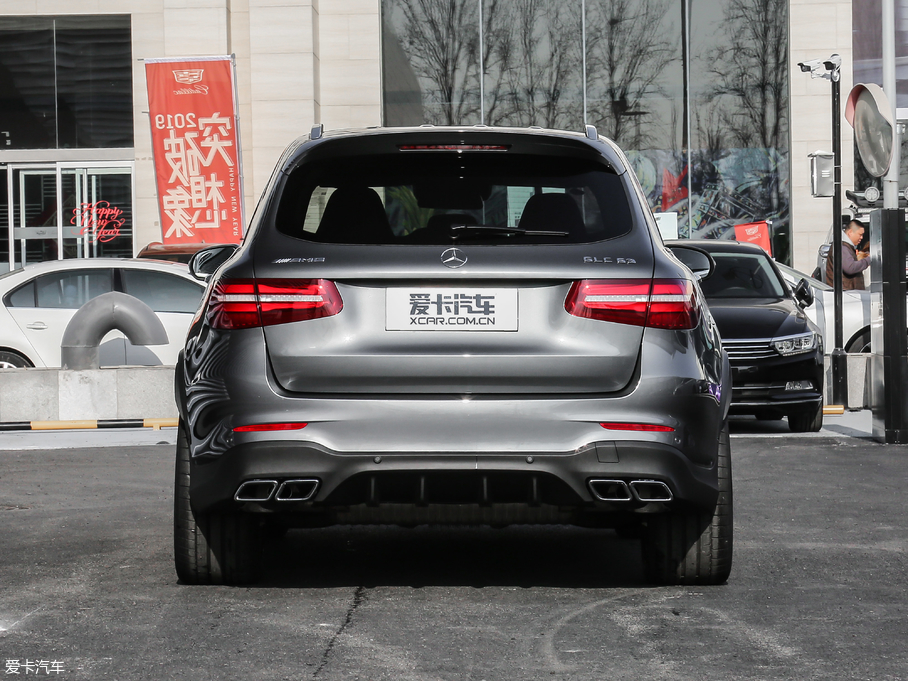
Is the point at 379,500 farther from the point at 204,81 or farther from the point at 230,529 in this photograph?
the point at 204,81

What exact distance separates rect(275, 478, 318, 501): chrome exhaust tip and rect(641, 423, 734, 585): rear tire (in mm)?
1308

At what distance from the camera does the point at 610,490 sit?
4535 millimetres

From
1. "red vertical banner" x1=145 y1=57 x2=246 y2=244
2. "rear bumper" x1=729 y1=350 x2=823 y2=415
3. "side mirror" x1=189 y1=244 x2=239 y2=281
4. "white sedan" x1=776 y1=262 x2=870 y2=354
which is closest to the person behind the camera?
"side mirror" x1=189 y1=244 x2=239 y2=281

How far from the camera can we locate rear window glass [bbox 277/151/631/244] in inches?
189

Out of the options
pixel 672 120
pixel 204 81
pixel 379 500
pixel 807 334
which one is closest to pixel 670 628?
pixel 379 500

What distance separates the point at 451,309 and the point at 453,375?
0.71 ft

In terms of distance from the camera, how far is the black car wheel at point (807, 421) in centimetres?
1166

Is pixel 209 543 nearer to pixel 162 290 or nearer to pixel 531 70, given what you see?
pixel 162 290

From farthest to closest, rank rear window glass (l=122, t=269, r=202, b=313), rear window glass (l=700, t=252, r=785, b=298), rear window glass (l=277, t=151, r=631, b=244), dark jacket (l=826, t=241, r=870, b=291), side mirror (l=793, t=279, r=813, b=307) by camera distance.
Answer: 1. dark jacket (l=826, t=241, r=870, b=291)
2. rear window glass (l=122, t=269, r=202, b=313)
3. rear window glass (l=700, t=252, r=785, b=298)
4. side mirror (l=793, t=279, r=813, b=307)
5. rear window glass (l=277, t=151, r=631, b=244)

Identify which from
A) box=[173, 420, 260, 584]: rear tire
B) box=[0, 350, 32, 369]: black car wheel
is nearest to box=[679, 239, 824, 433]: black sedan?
box=[0, 350, 32, 369]: black car wheel

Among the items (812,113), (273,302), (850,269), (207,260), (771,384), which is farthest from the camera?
(812,113)

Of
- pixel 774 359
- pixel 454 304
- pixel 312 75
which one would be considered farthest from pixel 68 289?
pixel 312 75

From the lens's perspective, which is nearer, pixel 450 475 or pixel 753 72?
pixel 450 475

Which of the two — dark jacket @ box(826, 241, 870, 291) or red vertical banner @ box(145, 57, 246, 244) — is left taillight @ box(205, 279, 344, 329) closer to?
dark jacket @ box(826, 241, 870, 291)
